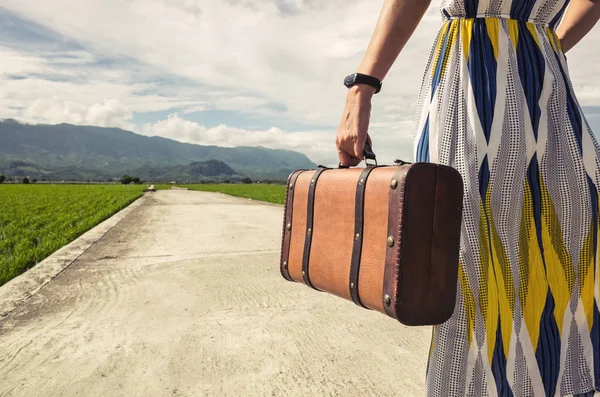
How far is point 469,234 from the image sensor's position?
1.02 m

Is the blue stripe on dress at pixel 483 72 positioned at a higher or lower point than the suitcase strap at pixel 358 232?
higher

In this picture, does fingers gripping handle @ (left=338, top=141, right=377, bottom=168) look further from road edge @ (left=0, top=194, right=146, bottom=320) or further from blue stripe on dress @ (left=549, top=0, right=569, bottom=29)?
road edge @ (left=0, top=194, right=146, bottom=320)

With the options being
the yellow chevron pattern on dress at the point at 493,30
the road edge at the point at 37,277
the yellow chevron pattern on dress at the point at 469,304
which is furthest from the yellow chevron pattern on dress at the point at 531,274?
the road edge at the point at 37,277

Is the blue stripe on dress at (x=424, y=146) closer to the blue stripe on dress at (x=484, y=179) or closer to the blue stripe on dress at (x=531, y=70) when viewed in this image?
the blue stripe on dress at (x=484, y=179)

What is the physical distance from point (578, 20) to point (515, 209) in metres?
0.74

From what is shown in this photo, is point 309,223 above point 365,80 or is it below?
below

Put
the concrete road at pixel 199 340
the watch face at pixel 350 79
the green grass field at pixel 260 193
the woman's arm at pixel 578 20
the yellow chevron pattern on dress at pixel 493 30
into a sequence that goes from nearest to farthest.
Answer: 1. the yellow chevron pattern on dress at pixel 493 30
2. the watch face at pixel 350 79
3. the woman's arm at pixel 578 20
4. the concrete road at pixel 199 340
5. the green grass field at pixel 260 193

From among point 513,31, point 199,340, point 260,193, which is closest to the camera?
point 513,31

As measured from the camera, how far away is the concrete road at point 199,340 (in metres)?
1.90

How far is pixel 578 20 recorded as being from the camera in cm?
137

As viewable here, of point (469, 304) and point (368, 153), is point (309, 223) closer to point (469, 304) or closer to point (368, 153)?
point (368, 153)

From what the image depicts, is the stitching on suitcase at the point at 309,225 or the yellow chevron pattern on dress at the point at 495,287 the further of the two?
the stitching on suitcase at the point at 309,225

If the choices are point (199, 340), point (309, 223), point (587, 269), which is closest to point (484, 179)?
point (587, 269)

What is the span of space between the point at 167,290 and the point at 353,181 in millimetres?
2520
